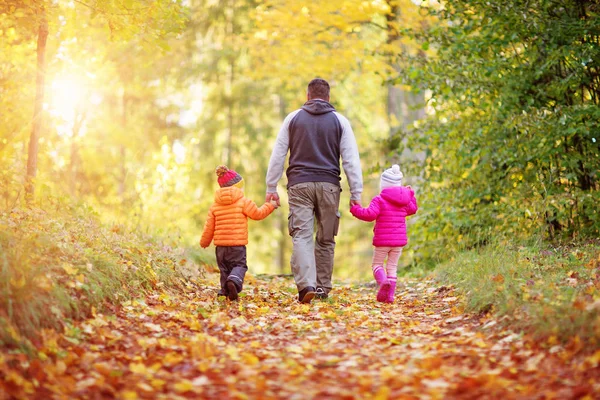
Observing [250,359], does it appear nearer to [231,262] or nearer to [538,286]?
[538,286]

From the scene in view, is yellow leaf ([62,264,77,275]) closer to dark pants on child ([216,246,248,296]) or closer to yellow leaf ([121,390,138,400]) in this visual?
yellow leaf ([121,390,138,400])

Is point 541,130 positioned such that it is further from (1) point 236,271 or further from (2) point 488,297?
(1) point 236,271

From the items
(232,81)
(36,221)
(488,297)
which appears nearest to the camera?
(488,297)

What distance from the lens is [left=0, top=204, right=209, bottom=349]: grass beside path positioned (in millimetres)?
4328

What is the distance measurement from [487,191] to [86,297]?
590 cm

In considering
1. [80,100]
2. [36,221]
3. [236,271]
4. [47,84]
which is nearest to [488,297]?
[236,271]

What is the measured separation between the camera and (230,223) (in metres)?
7.00

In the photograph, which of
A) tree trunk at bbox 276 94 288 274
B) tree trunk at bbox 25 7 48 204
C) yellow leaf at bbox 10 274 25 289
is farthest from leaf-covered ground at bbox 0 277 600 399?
tree trunk at bbox 276 94 288 274

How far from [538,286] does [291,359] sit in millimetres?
2305

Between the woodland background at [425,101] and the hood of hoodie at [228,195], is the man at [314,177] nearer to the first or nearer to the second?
the hood of hoodie at [228,195]

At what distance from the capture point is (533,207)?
8234 mm

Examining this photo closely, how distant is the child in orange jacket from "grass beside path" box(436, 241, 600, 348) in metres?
2.38

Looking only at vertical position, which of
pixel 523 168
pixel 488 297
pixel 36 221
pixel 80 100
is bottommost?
pixel 488 297

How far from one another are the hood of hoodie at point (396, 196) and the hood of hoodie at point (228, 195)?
1572 millimetres
